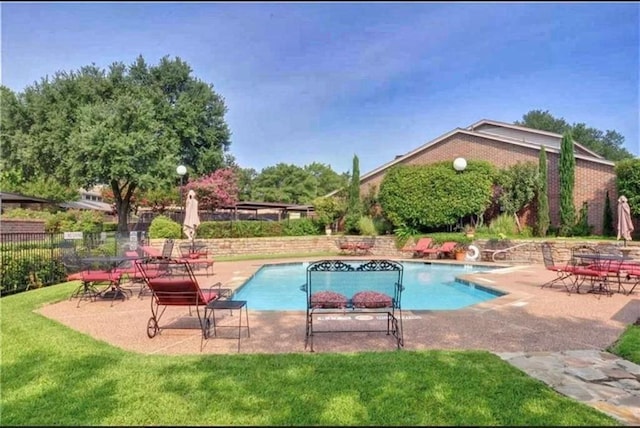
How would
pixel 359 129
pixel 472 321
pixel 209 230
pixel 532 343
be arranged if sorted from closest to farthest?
pixel 532 343 < pixel 472 321 < pixel 209 230 < pixel 359 129

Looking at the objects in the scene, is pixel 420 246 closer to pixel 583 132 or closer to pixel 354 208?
pixel 354 208

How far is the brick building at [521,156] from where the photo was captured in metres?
18.6

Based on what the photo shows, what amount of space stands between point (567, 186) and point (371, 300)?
16.7 metres

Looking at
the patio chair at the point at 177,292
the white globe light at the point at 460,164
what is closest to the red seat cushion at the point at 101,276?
the patio chair at the point at 177,292

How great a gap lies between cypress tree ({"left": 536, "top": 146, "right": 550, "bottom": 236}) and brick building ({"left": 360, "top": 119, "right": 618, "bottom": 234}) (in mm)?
→ 906

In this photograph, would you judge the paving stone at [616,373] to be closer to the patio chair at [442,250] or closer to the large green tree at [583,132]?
the patio chair at [442,250]

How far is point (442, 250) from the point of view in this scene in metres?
17.8

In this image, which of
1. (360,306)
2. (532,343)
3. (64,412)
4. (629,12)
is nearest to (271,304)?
(360,306)

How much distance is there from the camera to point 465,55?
5734mm

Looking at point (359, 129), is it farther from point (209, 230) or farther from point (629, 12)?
point (629, 12)

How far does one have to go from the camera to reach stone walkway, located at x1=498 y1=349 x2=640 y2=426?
3451 mm

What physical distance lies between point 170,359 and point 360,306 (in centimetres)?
244

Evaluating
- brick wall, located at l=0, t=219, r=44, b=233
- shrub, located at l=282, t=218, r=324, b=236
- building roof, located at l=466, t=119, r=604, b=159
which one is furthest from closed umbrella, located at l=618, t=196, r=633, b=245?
brick wall, located at l=0, t=219, r=44, b=233

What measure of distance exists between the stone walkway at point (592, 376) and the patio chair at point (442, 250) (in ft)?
42.8
